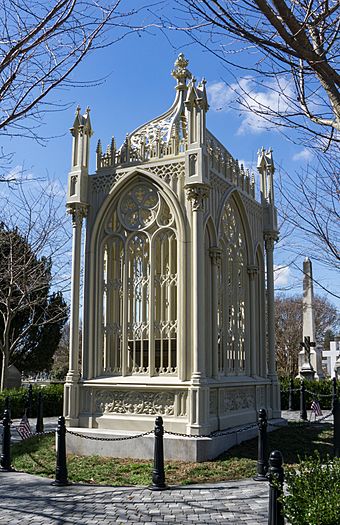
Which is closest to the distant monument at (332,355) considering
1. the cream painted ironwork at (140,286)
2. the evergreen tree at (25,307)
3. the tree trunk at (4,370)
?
the evergreen tree at (25,307)

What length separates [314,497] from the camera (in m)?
4.93

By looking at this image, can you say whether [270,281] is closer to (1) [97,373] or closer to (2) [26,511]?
(1) [97,373]

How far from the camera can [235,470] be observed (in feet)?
30.7

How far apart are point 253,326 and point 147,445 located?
4.15 meters

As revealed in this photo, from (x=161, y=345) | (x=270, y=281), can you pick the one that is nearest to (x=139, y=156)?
(x=161, y=345)

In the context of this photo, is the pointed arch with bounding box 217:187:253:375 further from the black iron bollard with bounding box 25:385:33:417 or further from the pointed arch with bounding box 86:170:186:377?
the black iron bollard with bounding box 25:385:33:417

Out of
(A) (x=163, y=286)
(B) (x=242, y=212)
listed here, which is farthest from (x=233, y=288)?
(A) (x=163, y=286)

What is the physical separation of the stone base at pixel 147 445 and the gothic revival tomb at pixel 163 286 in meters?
0.07

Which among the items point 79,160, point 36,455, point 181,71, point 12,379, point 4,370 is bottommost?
point 36,455

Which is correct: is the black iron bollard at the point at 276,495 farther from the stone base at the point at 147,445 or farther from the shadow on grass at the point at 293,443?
the stone base at the point at 147,445

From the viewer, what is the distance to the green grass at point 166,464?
909 cm

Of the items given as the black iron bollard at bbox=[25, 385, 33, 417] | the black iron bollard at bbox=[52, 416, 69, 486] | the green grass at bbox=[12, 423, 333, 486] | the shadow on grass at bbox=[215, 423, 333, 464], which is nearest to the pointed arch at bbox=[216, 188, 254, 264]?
the shadow on grass at bbox=[215, 423, 333, 464]

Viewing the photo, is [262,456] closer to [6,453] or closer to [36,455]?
[6,453]

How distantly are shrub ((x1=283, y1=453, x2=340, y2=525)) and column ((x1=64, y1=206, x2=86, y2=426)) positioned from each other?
695 cm
